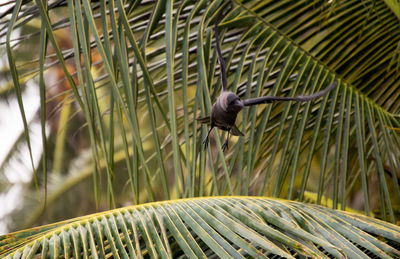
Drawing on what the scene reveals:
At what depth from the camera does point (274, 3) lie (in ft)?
3.59

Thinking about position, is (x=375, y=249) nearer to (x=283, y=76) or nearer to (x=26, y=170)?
(x=283, y=76)

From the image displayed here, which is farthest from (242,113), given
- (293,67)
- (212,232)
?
(212,232)

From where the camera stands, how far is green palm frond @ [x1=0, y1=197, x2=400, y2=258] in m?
0.54

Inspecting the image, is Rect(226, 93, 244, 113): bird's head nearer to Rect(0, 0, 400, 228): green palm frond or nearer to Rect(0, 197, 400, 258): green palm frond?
Rect(0, 197, 400, 258): green palm frond

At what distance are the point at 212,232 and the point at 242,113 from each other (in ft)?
1.86

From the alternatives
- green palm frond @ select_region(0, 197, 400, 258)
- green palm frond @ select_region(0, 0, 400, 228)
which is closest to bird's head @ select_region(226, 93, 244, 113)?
green palm frond @ select_region(0, 197, 400, 258)

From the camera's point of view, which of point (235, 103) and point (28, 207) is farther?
point (28, 207)

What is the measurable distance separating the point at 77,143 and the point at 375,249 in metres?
4.18

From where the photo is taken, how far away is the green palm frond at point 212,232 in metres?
0.54

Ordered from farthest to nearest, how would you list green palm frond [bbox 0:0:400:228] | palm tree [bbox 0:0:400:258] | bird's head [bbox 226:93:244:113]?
green palm frond [bbox 0:0:400:228] → palm tree [bbox 0:0:400:258] → bird's head [bbox 226:93:244:113]

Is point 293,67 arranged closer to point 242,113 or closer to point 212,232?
point 242,113

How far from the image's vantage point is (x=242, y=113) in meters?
1.10

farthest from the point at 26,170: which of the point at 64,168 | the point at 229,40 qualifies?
the point at 229,40

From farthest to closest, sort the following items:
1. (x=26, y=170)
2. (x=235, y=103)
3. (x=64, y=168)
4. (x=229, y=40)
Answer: (x=64, y=168)
(x=26, y=170)
(x=229, y=40)
(x=235, y=103)
